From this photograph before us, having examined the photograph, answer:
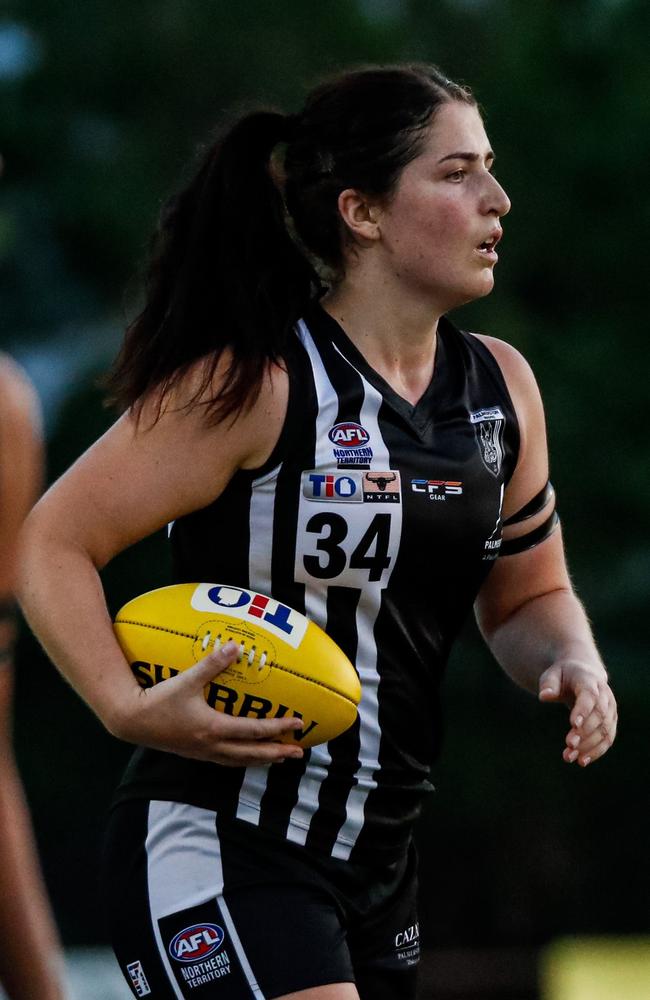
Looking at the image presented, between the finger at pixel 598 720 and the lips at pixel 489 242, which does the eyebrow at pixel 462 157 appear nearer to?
the lips at pixel 489 242

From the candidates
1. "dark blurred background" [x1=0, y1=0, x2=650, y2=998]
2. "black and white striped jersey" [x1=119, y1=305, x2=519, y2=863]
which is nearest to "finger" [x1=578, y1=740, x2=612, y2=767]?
"black and white striped jersey" [x1=119, y1=305, x2=519, y2=863]

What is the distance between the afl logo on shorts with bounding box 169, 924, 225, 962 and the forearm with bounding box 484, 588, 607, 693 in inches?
35.1

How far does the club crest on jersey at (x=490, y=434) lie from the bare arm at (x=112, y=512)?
1.56 ft

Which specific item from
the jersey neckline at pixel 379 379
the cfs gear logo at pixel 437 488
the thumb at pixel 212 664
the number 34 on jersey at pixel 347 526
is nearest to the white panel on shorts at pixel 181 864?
the thumb at pixel 212 664

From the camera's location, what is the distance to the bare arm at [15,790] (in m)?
2.07

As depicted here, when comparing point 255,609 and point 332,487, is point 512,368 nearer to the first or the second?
point 332,487

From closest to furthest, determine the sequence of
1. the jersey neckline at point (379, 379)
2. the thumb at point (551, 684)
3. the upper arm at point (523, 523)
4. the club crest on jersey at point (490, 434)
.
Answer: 1. the thumb at point (551, 684)
2. the jersey neckline at point (379, 379)
3. the club crest on jersey at point (490, 434)
4. the upper arm at point (523, 523)

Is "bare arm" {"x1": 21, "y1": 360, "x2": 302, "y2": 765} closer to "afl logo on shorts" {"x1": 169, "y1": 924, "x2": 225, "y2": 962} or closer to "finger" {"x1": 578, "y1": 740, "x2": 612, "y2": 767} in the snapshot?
"afl logo on shorts" {"x1": 169, "y1": 924, "x2": 225, "y2": 962}

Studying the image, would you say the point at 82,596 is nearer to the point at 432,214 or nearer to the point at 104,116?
the point at 432,214

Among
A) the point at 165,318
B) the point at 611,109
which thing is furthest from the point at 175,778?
the point at 611,109

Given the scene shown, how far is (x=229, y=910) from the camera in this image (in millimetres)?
2982

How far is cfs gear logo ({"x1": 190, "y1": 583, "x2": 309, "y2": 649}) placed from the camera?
9.78 ft

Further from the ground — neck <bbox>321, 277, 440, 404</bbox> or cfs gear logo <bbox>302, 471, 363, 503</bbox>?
neck <bbox>321, 277, 440, 404</bbox>

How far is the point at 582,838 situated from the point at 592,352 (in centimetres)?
489
